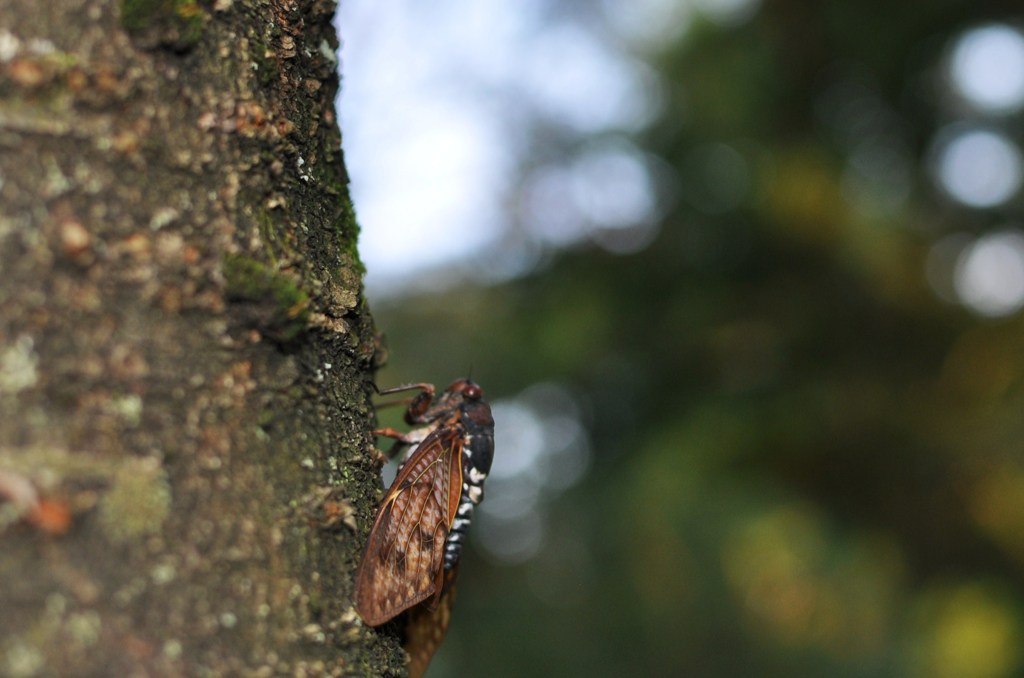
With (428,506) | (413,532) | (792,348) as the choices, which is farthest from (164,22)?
(792,348)

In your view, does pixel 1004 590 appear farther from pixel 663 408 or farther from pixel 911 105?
pixel 911 105

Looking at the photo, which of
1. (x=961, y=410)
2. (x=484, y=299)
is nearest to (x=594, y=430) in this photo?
(x=484, y=299)

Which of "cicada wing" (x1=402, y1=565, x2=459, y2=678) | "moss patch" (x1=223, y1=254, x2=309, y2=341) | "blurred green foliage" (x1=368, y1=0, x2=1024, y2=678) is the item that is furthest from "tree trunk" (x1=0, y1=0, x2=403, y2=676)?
"blurred green foliage" (x1=368, y1=0, x2=1024, y2=678)

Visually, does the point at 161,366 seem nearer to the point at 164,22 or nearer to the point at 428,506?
the point at 164,22

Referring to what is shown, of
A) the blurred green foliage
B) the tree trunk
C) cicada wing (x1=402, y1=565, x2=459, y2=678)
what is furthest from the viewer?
the blurred green foliage

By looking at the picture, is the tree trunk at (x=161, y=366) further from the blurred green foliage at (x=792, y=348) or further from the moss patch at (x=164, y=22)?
the blurred green foliage at (x=792, y=348)

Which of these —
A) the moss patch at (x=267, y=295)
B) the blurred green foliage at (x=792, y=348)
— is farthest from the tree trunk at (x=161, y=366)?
the blurred green foliage at (x=792, y=348)

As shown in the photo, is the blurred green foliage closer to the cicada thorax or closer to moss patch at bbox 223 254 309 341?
the cicada thorax

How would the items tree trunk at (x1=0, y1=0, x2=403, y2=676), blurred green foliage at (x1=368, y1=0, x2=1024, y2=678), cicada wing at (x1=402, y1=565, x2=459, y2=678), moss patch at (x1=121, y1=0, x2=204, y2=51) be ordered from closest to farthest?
tree trunk at (x1=0, y1=0, x2=403, y2=676)
moss patch at (x1=121, y1=0, x2=204, y2=51)
cicada wing at (x1=402, y1=565, x2=459, y2=678)
blurred green foliage at (x1=368, y1=0, x2=1024, y2=678)
